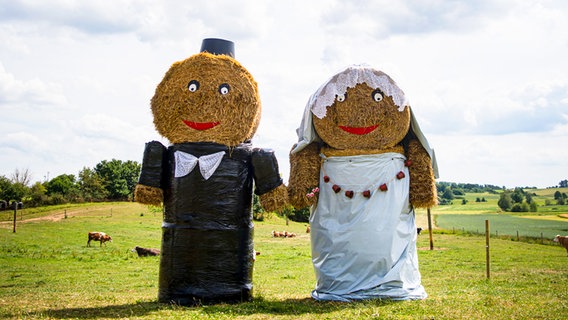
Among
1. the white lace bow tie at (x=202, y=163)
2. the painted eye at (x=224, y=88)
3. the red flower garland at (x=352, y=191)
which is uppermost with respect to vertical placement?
the painted eye at (x=224, y=88)

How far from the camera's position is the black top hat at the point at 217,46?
9.18 metres

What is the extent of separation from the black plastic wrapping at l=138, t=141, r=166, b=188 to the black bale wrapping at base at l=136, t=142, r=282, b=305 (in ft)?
0.10

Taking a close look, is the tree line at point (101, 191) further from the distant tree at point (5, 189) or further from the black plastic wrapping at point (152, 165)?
the black plastic wrapping at point (152, 165)

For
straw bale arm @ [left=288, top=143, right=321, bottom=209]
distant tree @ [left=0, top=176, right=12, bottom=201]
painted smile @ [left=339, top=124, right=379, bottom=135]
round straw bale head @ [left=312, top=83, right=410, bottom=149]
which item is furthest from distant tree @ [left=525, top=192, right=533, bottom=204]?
distant tree @ [left=0, top=176, right=12, bottom=201]

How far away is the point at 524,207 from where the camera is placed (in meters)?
54.7

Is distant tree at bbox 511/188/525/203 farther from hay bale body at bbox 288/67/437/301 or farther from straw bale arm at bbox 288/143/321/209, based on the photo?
straw bale arm at bbox 288/143/321/209

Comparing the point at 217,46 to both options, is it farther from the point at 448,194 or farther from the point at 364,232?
the point at 448,194

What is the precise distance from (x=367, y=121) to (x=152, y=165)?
11.5 feet

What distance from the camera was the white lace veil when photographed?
9102mm

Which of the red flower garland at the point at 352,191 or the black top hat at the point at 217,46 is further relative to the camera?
the black top hat at the point at 217,46

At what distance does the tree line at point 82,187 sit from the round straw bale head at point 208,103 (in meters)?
45.3

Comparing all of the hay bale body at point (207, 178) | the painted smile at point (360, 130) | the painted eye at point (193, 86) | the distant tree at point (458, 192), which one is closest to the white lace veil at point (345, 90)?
the painted smile at point (360, 130)

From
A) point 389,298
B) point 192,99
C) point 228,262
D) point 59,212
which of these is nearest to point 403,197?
point 389,298

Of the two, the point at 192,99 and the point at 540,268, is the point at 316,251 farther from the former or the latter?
the point at 540,268
